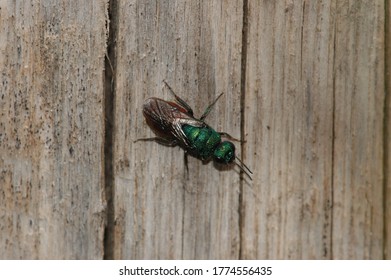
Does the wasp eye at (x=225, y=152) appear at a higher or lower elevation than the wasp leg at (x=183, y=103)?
lower

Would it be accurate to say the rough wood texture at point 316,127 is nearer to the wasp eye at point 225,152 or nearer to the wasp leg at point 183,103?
the wasp eye at point 225,152

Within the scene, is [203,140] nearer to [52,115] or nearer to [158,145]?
[158,145]

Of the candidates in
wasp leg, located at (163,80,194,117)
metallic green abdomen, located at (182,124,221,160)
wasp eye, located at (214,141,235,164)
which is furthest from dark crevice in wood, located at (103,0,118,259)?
wasp eye, located at (214,141,235,164)

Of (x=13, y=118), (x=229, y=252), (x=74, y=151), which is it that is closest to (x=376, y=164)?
(x=229, y=252)

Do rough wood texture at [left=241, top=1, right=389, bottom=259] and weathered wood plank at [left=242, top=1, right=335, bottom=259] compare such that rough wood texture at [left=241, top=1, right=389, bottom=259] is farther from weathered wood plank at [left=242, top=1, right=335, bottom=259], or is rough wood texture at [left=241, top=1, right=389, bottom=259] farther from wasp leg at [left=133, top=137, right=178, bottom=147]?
wasp leg at [left=133, top=137, right=178, bottom=147]

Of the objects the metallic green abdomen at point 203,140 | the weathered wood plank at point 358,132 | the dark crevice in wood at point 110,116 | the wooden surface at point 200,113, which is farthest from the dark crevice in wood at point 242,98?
the dark crevice in wood at point 110,116

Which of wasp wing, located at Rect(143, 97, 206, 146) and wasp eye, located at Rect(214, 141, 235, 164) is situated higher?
wasp wing, located at Rect(143, 97, 206, 146)

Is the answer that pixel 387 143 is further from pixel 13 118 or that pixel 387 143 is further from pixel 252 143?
pixel 13 118
